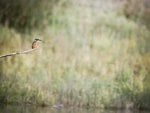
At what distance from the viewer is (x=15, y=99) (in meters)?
9.52

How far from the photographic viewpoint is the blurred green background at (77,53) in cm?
1002

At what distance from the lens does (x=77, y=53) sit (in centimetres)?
1182

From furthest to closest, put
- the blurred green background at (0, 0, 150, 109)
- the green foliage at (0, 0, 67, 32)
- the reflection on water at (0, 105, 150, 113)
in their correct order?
the green foliage at (0, 0, 67, 32) < the blurred green background at (0, 0, 150, 109) < the reflection on water at (0, 105, 150, 113)

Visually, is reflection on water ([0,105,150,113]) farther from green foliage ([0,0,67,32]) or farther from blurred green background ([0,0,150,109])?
green foliage ([0,0,67,32])

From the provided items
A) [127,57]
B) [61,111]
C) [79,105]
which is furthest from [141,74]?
[61,111]

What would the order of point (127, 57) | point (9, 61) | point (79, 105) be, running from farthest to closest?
point (127, 57)
point (9, 61)
point (79, 105)

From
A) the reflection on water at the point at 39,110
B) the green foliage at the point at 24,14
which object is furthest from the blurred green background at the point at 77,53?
the reflection on water at the point at 39,110

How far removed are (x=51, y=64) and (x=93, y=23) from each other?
2.50 meters

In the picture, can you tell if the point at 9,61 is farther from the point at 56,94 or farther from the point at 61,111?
the point at 61,111

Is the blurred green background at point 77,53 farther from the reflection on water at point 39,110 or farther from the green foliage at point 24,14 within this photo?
the reflection on water at point 39,110

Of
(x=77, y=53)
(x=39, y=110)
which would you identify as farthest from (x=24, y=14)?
(x=39, y=110)

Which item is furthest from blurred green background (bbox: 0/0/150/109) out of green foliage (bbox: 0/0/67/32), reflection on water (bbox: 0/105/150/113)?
reflection on water (bbox: 0/105/150/113)

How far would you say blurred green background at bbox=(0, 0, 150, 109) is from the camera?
32.9ft

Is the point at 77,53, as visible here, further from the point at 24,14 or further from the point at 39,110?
the point at 39,110
